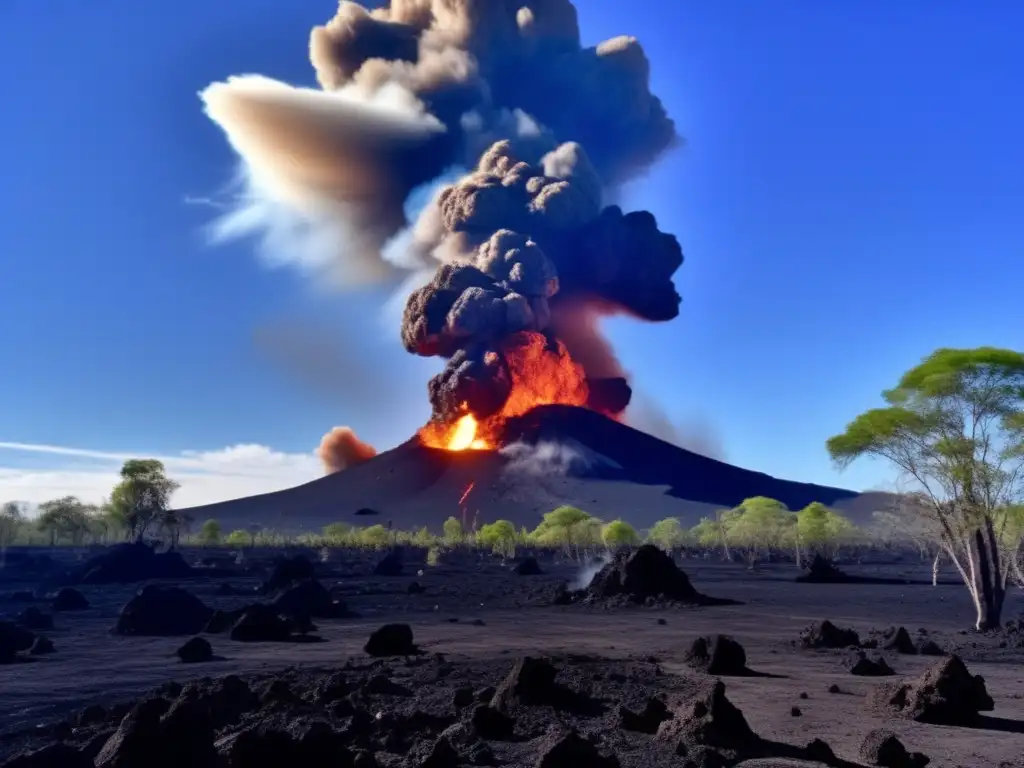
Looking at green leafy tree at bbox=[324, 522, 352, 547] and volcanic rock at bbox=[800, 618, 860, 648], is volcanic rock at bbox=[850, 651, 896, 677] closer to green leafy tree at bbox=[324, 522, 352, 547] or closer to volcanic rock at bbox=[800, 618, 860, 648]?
volcanic rock at bbox=[800, 618, 860, 648]

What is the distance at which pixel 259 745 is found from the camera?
720 centimetres

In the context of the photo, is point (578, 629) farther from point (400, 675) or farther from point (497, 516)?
point (497, 516)

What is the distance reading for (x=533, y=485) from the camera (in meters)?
162

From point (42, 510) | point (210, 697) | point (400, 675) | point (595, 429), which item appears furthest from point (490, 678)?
point (595, 429)

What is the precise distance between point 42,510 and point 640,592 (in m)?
90.7

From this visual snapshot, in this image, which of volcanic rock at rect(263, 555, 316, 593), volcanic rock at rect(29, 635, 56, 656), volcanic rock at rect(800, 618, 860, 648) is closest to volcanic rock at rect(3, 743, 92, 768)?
volcanic rock at rect(29, 635, 56, 656)

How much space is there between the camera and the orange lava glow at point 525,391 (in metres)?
167

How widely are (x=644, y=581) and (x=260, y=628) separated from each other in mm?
18623

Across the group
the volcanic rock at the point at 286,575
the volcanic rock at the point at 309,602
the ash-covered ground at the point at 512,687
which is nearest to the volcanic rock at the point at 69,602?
the ash-covered ground at the point at 512,687

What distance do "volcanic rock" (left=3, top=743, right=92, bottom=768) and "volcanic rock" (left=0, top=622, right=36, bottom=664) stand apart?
1269 cm

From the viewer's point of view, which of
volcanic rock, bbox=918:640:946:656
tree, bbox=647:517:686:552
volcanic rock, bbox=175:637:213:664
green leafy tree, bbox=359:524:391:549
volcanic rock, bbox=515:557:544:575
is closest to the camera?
volcanic rock, bbox=175:637:213:664

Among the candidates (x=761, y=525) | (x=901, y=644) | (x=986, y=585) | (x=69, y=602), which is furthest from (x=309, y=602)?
(x=761, y=525)

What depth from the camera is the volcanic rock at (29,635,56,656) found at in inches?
769

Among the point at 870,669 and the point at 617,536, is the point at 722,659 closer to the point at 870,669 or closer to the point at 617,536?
the point at 870,669
